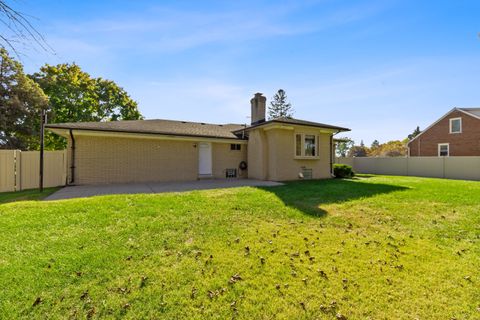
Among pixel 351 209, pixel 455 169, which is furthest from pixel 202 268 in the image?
pixel 455 169

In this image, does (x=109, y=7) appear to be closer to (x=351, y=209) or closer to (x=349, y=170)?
(x=351, y=209)

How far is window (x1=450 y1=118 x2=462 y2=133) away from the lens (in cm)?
2090

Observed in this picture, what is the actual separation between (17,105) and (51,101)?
3682 millimetres

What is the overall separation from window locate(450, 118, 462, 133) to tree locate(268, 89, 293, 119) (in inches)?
1024

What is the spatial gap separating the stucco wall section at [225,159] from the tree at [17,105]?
14129 mm

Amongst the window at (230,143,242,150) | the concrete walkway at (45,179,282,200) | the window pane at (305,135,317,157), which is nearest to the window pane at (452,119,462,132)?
the window pane at (305,135,317,157)

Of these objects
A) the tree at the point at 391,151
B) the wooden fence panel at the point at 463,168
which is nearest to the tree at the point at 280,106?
the tree at the point at 391,151

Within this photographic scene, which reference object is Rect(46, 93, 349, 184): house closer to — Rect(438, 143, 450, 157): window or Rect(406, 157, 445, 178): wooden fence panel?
Rect(406, 157, 445, 178): wooden fence panel

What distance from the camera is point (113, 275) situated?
320 centimetres

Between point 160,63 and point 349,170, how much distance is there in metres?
12.3

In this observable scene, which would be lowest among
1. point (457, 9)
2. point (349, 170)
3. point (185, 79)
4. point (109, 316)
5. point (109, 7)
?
point (109, 316)

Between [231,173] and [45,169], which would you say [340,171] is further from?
[45,169]

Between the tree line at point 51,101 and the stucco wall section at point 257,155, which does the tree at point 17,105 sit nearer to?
the tree line at point 51,101

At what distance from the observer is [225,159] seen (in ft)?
45.9
